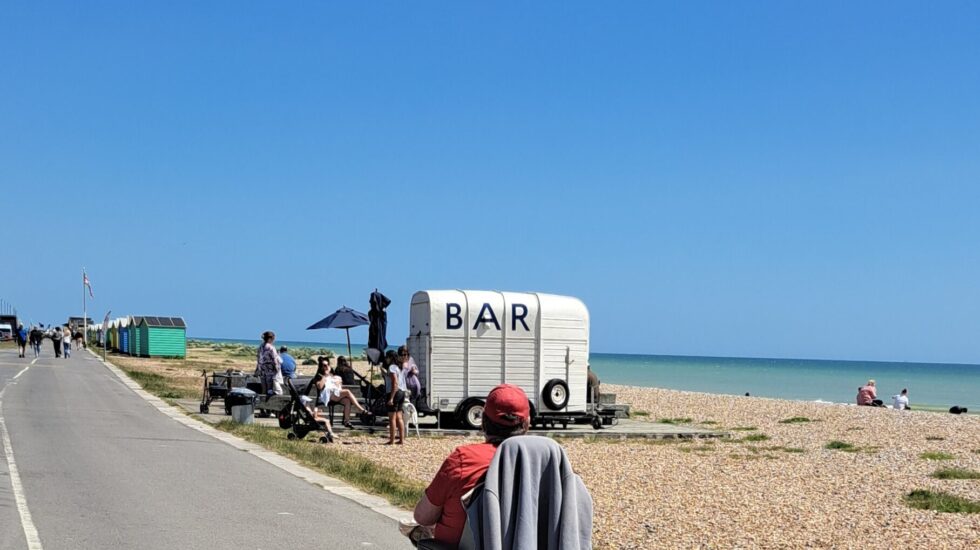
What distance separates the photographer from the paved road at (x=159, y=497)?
343 inches

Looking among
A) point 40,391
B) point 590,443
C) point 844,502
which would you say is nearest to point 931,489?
point 844,502

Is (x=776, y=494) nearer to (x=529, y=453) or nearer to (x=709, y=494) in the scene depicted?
(x=709, y=494)

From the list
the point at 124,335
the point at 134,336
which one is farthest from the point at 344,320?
the point at 124,335

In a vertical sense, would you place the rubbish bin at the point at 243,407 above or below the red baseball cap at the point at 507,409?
below

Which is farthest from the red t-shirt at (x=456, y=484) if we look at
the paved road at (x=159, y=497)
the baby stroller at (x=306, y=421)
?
the baby stroller at (x=306, y=421)

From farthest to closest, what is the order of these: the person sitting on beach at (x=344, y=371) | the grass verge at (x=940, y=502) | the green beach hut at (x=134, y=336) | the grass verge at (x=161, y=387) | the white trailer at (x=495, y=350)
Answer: the green beach hut at (x=134, y=336)
the grass verge at (x=161, y=387)
the person sitting on beach at (x=344, y=371)
the white trailer at (x=495, y=350)
the grass verge at (x=940, y=502)

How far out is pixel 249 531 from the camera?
907 centimetres

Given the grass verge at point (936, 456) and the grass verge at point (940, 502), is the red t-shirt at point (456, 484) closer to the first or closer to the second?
the grass verge at point (940, 502)

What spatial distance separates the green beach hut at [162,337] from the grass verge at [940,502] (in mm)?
55012

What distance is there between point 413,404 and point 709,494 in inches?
338

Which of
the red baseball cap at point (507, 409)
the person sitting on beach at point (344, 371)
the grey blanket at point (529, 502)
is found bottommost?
the person sitting on beach at point (344, 371)

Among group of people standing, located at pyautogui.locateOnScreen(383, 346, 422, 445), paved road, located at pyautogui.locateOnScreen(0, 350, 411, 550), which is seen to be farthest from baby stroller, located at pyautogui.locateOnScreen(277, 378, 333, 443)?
paved road, located at pyautogui.locateOnScreen(0, 350, 411, 550)

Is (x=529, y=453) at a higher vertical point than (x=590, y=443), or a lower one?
higher

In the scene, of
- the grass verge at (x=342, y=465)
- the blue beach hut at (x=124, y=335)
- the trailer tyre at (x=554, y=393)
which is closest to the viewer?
the grass verge at (x=342, y=465)
